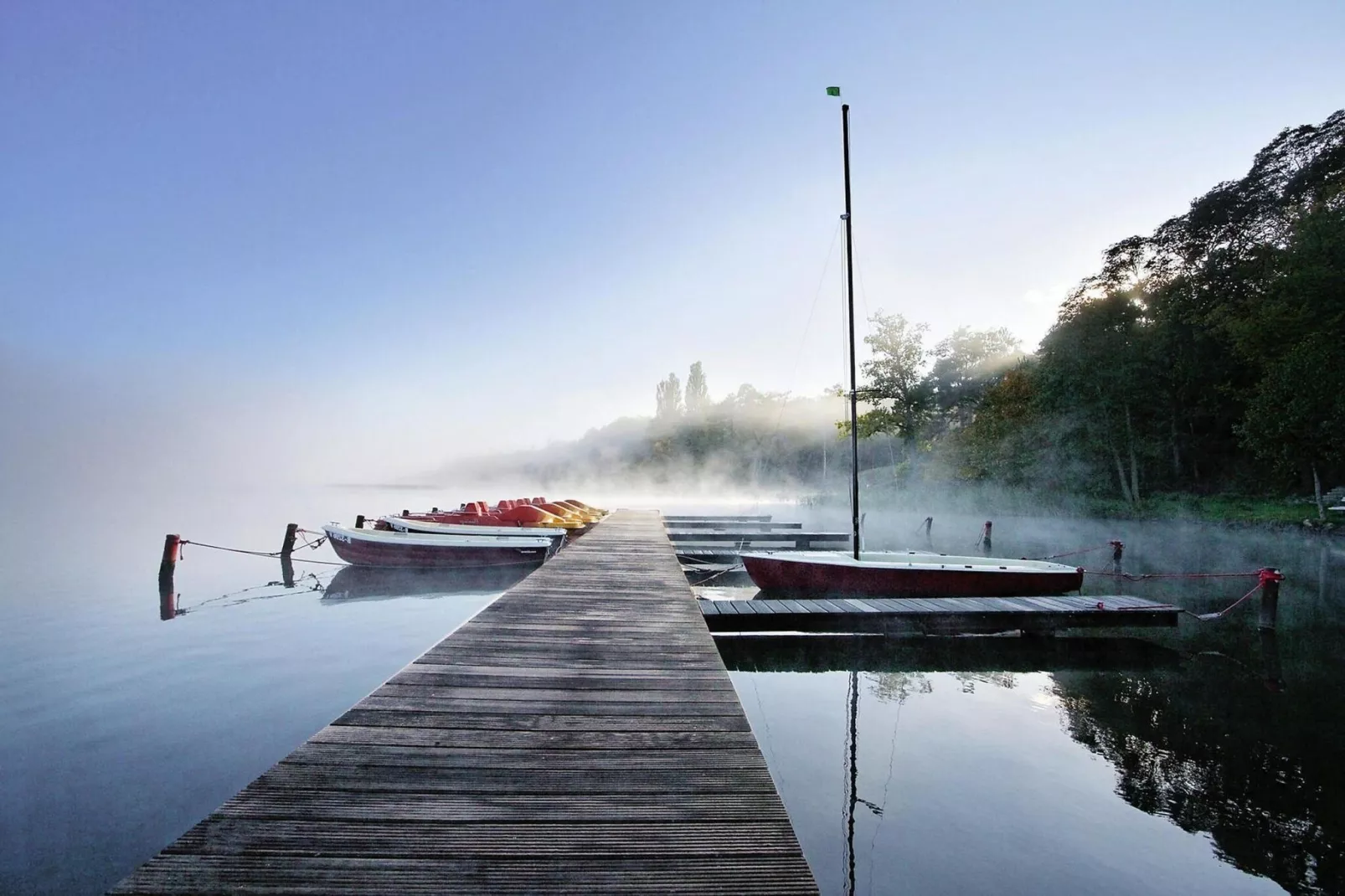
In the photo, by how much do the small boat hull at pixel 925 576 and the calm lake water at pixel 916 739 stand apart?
1.26m

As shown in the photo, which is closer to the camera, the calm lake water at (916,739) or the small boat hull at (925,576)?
the calm lake water at (916,739)

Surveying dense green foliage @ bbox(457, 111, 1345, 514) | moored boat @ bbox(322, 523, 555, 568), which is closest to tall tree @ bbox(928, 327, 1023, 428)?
dense green foliage @ bbox(457, 111, 1345, 514)

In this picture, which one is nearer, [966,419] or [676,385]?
[966,419]

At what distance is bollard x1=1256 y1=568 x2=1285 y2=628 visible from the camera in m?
10.2

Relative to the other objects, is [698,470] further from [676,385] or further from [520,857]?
[520,857]

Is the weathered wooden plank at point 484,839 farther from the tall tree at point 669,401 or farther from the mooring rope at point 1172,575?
the tall tree at point 669,401

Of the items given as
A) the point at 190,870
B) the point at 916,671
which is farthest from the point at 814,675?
the point at 190,870

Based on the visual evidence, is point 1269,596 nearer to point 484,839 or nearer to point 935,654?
point 935,654

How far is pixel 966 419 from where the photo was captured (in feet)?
177

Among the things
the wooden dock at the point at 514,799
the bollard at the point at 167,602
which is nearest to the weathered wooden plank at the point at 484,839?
the wooden dock at the point at 514,799

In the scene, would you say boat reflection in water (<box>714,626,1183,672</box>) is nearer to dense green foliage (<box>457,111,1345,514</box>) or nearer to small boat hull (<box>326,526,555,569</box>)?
small boat hull (<box>326,526,555,569</box>)

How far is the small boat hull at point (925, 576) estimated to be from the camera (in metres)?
11.6

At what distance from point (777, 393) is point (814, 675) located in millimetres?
108806

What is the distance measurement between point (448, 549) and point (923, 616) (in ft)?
48.9
